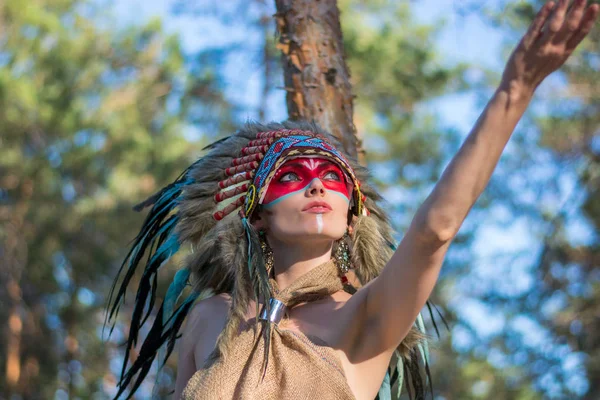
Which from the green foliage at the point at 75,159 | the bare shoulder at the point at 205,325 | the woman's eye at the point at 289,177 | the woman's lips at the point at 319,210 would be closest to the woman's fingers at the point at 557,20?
the woman's lips at the point at 319,210

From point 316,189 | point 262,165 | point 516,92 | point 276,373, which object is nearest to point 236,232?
point 262,165

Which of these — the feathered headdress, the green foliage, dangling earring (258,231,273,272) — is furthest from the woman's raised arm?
the green foliage

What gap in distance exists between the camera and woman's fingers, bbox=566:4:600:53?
1.85 metres

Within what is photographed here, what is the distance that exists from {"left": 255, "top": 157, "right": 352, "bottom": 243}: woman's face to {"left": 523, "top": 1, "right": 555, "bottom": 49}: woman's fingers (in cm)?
113

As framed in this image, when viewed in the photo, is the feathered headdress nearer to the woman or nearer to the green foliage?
the woman

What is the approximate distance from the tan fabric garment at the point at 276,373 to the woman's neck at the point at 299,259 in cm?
Answer: 28

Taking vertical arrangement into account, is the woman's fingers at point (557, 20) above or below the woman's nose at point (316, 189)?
below

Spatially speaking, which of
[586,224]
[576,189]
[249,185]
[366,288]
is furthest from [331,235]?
[586,224]

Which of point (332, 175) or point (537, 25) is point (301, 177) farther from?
point (537, 25)

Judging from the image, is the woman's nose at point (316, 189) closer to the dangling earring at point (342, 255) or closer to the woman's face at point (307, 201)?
the woman's face at point (307, 201)

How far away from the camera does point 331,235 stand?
2951 millimetres

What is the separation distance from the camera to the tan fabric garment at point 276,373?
269 cm

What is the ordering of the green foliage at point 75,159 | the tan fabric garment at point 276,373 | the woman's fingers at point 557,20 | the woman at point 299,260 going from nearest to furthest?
the woman's fingers at point 557,20 < the woman at point 299,260 < the tan fabric garment at point 276,373 < the green foliage at point 75,159

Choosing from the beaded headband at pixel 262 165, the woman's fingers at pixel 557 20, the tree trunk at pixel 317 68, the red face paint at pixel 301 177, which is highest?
the tree trunk at pixel 317 68
